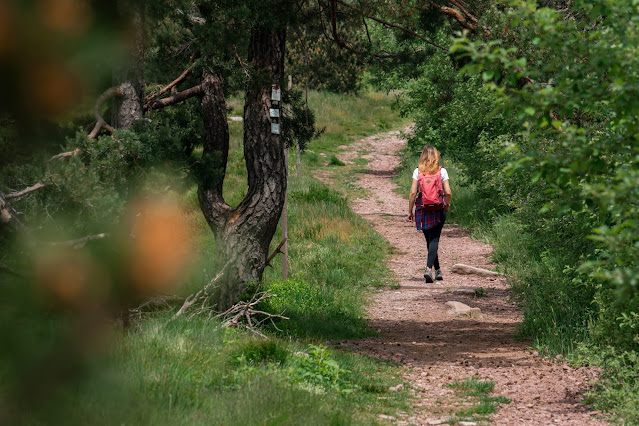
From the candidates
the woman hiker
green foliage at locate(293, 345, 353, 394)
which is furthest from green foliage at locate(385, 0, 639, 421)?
green foliage at locate(293, 345, 353, 394)

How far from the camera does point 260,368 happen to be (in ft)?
17.0

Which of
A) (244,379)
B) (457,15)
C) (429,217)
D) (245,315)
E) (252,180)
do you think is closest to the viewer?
(244,379)

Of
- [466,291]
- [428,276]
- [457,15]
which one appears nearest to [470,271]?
[466,291]

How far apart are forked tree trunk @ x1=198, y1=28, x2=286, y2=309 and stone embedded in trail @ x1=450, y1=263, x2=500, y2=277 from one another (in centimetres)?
473

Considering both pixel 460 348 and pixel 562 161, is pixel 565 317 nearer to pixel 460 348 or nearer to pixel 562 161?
pixel 460 348

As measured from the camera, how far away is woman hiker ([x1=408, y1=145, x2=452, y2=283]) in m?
9.67

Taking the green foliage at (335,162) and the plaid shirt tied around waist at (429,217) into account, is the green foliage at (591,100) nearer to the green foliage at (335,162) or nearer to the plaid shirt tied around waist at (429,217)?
the plaid shirt tied around waist at (429,217)

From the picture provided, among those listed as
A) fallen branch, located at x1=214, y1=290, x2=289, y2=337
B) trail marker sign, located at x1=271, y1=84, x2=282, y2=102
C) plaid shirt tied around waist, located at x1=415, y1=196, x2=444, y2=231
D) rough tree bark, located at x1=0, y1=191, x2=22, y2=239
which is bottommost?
fallen branch, located at x1=214, y1=290, x2=289, y2=337

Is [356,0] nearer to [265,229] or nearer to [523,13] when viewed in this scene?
[265,229]

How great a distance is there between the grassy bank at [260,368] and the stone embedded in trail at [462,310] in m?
1.20

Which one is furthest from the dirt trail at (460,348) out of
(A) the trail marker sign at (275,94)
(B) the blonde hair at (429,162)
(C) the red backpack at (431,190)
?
(A) the trail marker sign at (275,94)

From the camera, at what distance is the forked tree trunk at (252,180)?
7.59 meters

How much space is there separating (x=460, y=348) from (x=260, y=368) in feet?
9.94

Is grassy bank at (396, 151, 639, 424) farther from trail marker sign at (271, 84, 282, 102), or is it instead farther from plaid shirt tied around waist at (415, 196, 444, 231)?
trail marker sign at (271, 84, 282, 102)
